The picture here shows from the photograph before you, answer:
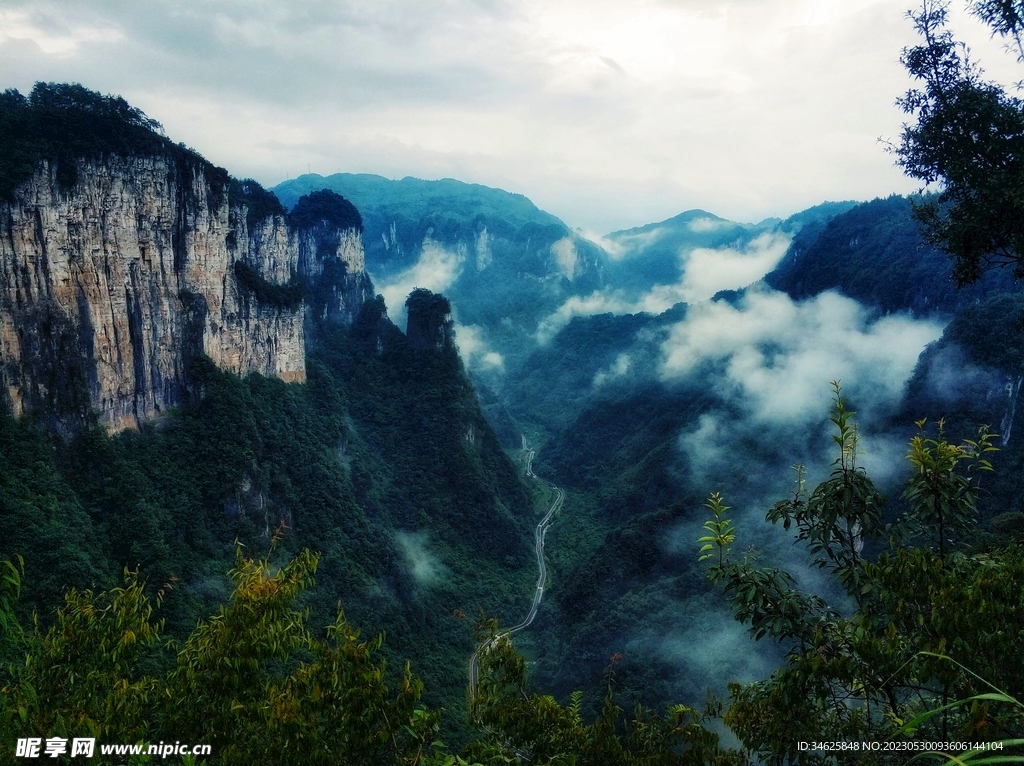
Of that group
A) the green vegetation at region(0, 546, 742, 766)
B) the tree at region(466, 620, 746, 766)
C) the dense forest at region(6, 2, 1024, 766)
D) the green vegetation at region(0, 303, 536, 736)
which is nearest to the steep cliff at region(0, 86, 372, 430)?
the dense forest at region(6, 2, 1024, 766)

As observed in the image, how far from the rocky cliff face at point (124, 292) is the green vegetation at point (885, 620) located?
35486 mm

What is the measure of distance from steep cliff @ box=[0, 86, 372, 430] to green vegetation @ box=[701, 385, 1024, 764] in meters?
35.4

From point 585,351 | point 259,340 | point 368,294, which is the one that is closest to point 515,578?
point 259,340

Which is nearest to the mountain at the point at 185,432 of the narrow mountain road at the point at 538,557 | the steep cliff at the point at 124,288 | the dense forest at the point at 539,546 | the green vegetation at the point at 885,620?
the steep cliff at the point at 124,288

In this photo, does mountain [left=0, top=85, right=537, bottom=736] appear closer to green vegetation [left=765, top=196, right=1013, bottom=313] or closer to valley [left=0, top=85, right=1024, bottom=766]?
valley [left=0, top=85, right=1024, bottom=766]

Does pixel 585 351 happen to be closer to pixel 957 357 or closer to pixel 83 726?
pixel 957 357

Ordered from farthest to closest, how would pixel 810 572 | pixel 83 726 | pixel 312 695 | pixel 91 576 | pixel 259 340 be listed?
pixel 259 340
pixel 810 572
pixel 91 576
pixel 312 695
pixel 83 726

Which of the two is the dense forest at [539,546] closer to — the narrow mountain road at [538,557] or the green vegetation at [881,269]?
the green vegetation at [881,269]

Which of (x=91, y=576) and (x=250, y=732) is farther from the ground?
(x=250, y=732)

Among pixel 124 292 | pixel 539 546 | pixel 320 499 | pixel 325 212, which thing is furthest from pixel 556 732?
pixel 325 212

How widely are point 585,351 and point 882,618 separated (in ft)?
401

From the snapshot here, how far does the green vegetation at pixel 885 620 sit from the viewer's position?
16.0ft

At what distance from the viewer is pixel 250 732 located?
584 centimetres

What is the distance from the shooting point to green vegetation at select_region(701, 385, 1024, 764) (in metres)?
4.86
